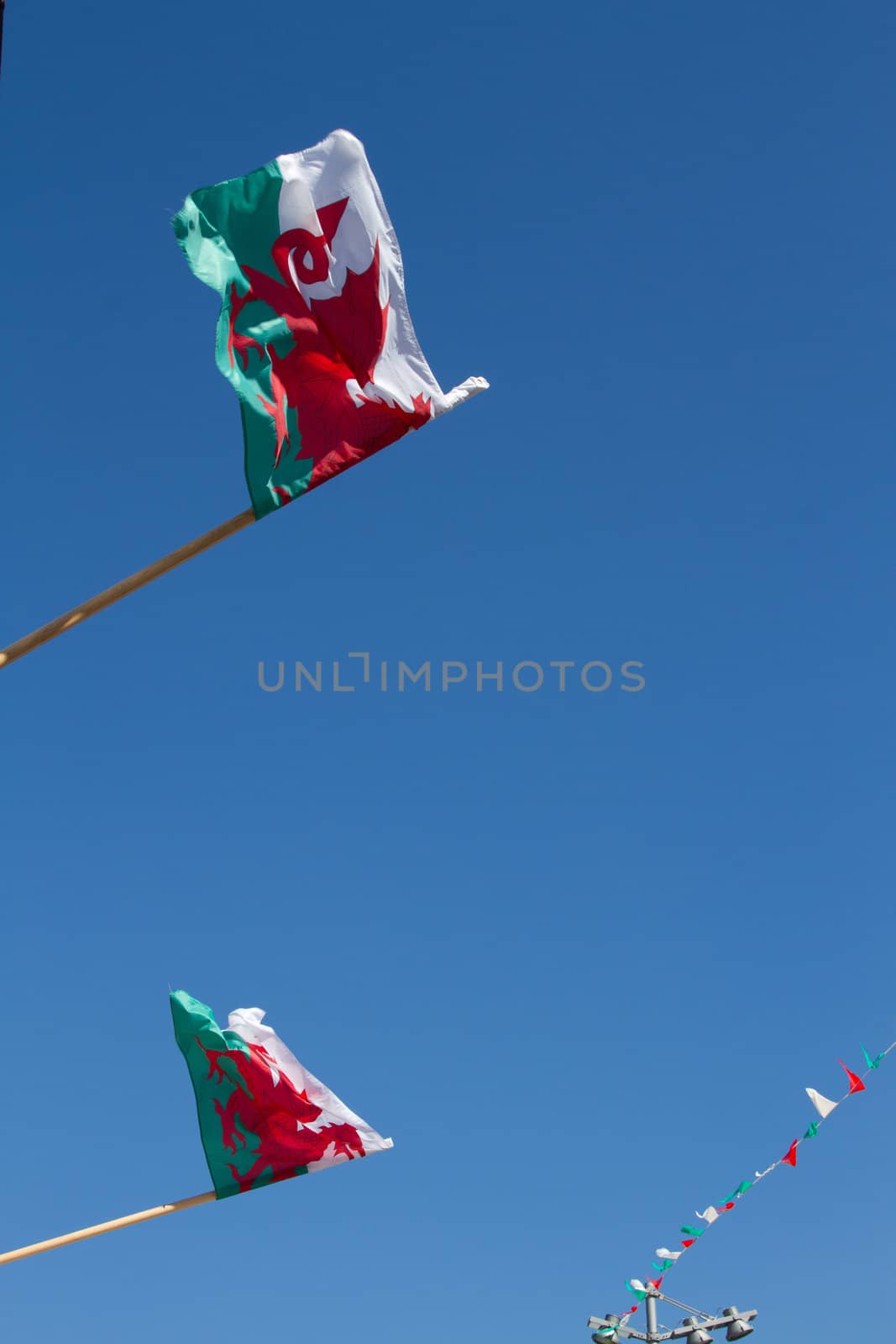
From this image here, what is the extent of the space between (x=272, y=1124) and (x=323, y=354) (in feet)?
25.2

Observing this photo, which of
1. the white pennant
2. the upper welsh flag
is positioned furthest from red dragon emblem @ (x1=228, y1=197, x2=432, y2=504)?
the white pennant

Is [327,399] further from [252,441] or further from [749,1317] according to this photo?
[749,1317]

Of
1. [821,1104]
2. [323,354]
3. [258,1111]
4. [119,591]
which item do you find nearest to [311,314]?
[323,354]

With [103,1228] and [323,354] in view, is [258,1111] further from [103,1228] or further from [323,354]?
[323,354]

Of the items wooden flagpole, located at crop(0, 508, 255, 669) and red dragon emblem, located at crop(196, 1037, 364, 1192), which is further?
red dragon emblem, located at crop(196, 1037, 364, 1192)

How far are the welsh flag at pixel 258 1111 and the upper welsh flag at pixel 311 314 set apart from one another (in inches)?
274

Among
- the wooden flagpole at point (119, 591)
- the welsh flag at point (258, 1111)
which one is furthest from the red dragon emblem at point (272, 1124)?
the wooden flagpole at point (119, 591)

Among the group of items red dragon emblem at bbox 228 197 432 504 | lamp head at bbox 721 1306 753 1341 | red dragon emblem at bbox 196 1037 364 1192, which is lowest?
lamp head at bbox 721 1306 753 1341

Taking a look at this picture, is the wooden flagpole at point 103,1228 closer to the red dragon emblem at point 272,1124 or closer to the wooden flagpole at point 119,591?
the red dragon emblem at point 272,1124

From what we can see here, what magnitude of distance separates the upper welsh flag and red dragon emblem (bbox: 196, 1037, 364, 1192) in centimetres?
701

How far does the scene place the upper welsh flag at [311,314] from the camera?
29.1 ft

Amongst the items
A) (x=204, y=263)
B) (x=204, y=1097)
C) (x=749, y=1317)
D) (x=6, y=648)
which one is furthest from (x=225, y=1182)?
(x=749, y=1317)

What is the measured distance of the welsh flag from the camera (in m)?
13.6

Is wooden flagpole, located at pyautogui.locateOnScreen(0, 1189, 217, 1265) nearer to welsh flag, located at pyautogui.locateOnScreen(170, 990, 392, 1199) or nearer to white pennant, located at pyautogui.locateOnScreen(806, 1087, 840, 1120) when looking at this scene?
welsh flag, located at pyautogui.locateOnScreen(170, 990, 392, 1199)
